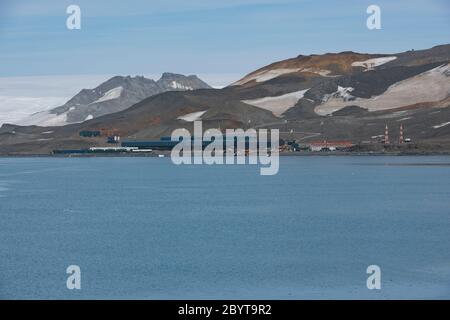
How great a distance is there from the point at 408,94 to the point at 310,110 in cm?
1358

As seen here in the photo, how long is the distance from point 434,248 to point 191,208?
1601 cm

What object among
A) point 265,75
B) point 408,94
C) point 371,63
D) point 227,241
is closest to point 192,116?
point 408,94

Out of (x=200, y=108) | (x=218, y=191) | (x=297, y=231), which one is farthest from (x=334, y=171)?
(x=200, y=108)

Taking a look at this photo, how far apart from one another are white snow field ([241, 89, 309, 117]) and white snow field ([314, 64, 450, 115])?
18.6 feet

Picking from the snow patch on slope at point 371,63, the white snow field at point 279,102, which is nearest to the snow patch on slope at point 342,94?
the white snow field at point 279,102

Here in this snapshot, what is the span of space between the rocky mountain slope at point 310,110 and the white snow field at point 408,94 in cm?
13

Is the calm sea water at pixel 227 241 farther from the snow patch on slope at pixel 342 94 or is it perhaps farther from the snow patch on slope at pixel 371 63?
the snow patch on slope at pixel 371 63

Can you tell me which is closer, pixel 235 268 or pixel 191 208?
pixel 235 268

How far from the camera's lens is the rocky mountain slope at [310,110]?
125062 mm

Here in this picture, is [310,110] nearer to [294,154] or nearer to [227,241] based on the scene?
[294,154]

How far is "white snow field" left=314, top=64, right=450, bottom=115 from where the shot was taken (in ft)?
467

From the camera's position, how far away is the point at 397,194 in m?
53.2

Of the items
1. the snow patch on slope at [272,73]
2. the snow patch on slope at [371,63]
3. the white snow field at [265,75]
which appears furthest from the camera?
the white snow field at [265,75]
